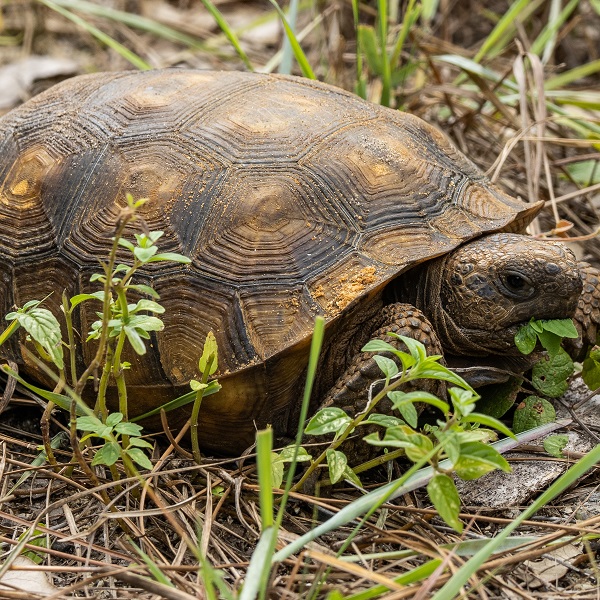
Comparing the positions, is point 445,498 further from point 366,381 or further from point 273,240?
point 273,240

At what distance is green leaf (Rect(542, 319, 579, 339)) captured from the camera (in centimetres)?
273

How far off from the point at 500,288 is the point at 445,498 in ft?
3.49

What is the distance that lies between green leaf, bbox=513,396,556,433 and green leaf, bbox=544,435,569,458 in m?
0.10

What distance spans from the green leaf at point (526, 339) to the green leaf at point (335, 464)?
2.89ft

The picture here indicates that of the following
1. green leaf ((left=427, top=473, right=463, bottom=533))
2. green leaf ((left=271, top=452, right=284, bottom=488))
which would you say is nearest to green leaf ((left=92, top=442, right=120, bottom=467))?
green leaf ((left=271, top=452, right=284, bottom=488))

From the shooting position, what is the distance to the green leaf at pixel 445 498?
6.40ft

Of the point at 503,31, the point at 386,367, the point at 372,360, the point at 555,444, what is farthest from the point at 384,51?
the point at 386,367

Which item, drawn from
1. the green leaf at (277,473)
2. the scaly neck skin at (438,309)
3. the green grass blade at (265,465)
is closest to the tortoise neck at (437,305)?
the scaly neck skin at (438,309)

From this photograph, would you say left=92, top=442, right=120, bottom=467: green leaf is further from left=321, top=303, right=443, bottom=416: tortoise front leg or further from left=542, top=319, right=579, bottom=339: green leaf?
left=542, top=319, right=579, bottom=339: green leaf

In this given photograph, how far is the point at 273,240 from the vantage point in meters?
2.78

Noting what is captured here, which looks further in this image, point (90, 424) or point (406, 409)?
point (90, 424)

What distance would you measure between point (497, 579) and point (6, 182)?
2.44 m

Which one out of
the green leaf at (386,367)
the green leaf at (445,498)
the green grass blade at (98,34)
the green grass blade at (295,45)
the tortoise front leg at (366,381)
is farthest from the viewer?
the green grass blade at (98,34)

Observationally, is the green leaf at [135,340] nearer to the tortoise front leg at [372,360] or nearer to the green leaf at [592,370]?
the tortoise front leg at [372,360]
